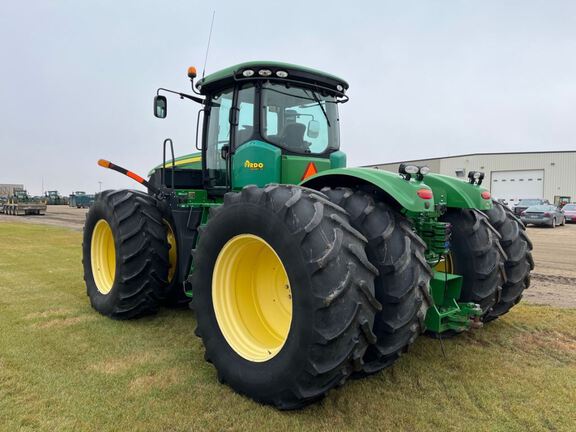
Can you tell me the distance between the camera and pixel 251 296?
366 centimetres

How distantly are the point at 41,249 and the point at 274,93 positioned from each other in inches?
352

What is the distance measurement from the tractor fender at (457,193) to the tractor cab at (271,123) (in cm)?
115

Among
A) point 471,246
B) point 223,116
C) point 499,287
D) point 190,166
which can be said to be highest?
point 223,116

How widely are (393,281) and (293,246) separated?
2.43ft

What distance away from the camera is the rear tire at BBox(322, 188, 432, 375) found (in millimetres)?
2965

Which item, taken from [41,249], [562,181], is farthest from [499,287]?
[562,181]

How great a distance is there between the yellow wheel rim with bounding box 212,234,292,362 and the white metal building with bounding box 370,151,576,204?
142ft

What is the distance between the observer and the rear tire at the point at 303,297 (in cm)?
268

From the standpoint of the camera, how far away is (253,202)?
10.3ft

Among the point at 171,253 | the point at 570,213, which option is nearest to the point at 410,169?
the point at 171,253

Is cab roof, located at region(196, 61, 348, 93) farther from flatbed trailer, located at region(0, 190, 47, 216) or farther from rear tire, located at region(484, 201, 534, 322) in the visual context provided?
flatbed trailer, located at region(0, 190, 47, 216)

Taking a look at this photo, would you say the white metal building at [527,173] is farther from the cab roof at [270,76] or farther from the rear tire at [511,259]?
the cab roof at [270,76]

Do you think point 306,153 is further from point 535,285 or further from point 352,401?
point 535,285

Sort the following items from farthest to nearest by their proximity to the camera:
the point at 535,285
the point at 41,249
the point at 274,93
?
the point at 41,249, the point at 535,285, the point at 274,93
